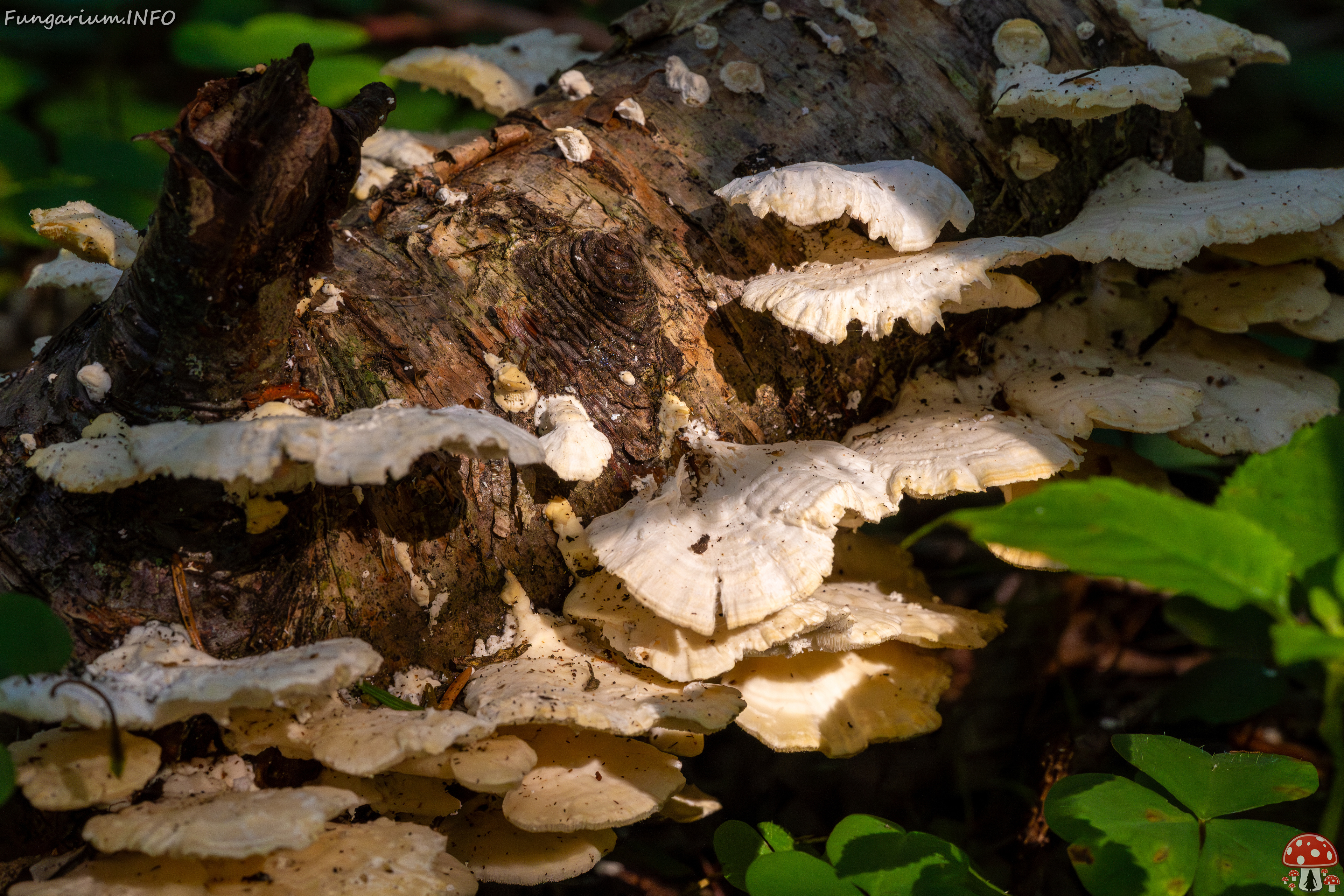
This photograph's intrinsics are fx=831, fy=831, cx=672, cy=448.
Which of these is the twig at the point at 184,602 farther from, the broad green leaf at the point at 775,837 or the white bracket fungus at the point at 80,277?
the broad green leaf at the point at 775,837

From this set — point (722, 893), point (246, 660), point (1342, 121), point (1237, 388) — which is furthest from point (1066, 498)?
point (1342, 121)

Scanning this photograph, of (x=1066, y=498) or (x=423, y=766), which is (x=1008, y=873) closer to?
(x=423, y=766)

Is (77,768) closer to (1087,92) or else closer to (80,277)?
(80,277)

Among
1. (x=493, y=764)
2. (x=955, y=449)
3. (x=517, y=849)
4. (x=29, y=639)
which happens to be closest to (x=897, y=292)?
(x=955, y=449)

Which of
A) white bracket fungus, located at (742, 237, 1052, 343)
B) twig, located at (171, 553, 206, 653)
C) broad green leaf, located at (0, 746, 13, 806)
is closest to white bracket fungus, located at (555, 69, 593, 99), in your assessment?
white bracket fungus, located at (742, 237, 1052, 343)

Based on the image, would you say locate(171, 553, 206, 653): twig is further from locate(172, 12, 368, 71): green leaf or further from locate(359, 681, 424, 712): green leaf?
locate(172, 12, 368, 71): green leaf

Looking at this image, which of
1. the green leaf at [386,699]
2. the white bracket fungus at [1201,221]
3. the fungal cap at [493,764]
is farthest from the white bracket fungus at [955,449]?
the green leaf at [386,699]
